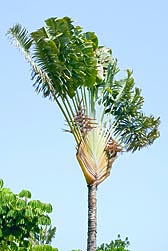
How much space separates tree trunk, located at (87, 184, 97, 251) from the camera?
50.0 ft

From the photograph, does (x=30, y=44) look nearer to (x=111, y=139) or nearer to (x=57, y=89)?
(x=57, y=89)

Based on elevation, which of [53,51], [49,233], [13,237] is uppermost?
[53,51]

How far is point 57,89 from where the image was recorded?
16125 mm

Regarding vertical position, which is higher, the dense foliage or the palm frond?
the palm frond

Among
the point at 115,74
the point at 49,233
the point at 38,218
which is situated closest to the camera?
the point at 38,218

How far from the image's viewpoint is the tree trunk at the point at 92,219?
50.0 feet

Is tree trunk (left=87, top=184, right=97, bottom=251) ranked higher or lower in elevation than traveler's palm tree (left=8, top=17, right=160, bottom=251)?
lower

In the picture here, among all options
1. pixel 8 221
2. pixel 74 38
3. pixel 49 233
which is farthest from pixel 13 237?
pixel 49 233

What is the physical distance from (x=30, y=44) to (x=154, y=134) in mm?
4064

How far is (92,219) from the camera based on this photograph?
50.4ft

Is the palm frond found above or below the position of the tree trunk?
above

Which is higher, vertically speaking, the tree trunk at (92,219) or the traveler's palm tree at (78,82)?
the traveler's palm tree at (78,82)

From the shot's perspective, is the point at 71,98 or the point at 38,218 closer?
the point at 38,218

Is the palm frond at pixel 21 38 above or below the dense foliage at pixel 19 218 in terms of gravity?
above
